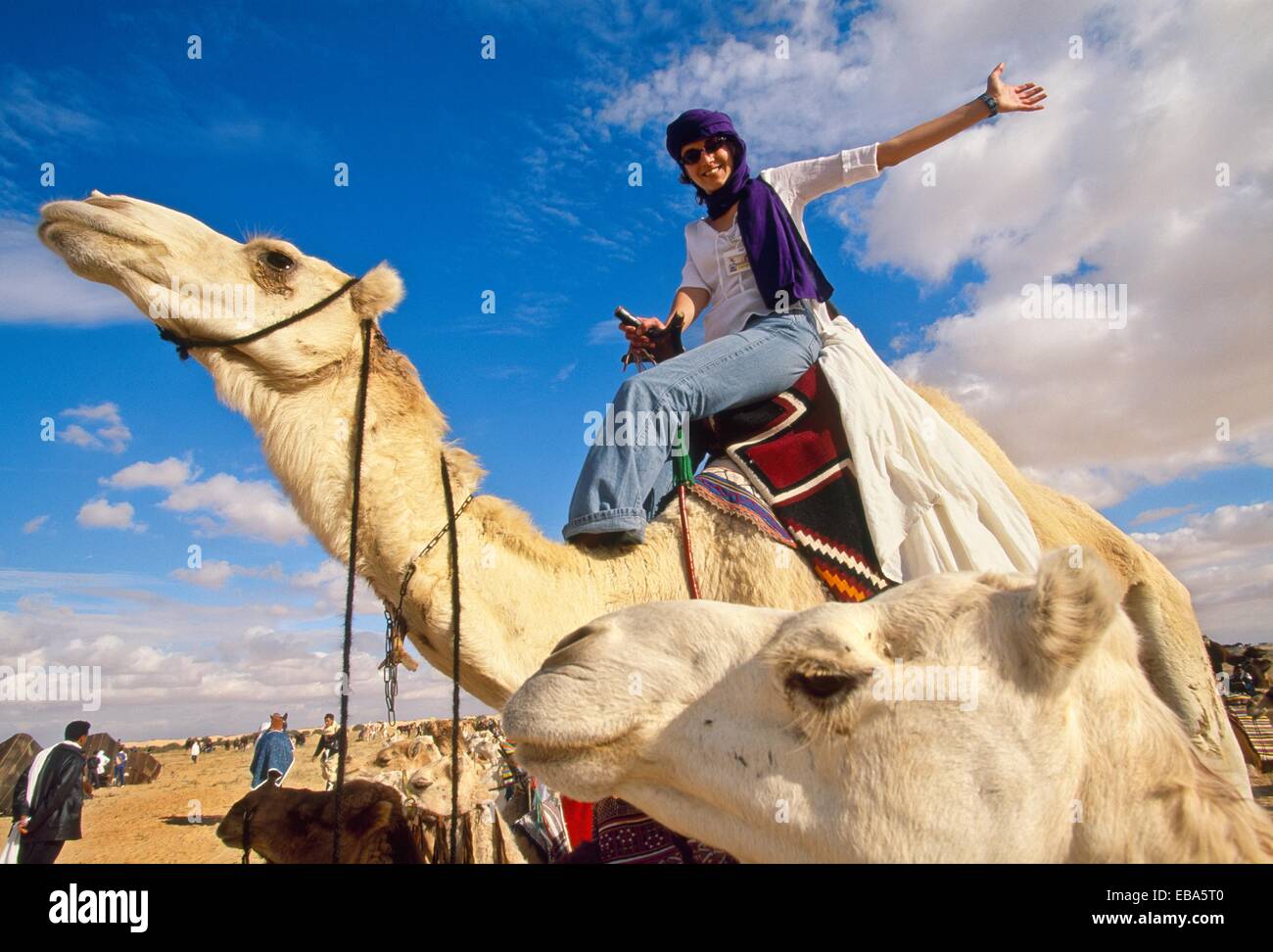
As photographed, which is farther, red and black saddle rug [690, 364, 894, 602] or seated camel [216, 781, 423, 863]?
seated camel [216, 781, 423, 863]

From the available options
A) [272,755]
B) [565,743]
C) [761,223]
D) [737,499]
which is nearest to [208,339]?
[737,499]

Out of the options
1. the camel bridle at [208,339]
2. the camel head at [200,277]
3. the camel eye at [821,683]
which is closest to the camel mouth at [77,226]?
the camel head at [200,277]

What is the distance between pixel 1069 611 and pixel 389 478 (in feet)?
7.44

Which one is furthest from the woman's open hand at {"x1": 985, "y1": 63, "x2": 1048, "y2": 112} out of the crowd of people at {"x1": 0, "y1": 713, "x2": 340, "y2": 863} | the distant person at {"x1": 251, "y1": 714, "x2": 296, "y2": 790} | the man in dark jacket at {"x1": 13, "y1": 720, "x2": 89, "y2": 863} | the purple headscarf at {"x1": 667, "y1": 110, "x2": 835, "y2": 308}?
the distant person at {"x1": 251, "y1": 714, "x2": 296, "y2": 790}

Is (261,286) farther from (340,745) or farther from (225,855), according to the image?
(225,855)

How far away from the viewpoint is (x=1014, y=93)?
330cm

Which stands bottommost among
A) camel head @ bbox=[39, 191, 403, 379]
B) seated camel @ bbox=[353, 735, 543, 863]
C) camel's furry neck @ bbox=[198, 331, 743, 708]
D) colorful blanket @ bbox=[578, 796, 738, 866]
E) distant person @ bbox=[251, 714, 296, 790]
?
distant person @ bbox=[251, 714, 296, 790]

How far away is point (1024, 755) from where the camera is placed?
53.2 inches

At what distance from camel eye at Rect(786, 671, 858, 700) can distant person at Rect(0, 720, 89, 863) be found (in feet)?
26.7

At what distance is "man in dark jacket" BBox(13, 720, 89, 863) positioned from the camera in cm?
704

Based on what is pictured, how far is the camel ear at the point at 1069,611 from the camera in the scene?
1.35 m

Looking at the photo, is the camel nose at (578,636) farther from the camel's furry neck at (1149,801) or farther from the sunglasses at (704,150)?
the sunglasses at (704,150)

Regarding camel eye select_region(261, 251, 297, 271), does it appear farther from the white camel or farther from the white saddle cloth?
the white saddle cloth

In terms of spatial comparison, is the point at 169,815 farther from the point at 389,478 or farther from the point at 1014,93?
the point at 1014,93
